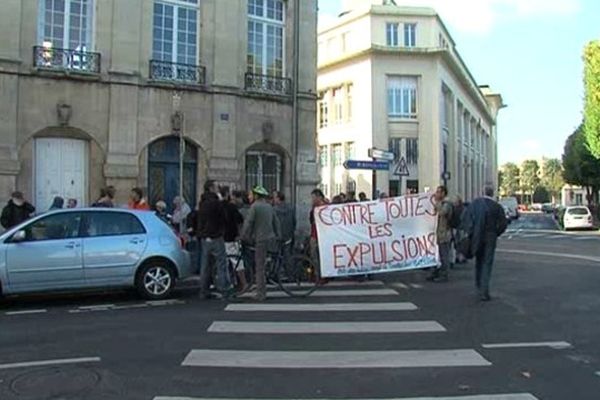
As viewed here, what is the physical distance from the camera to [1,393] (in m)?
5.84

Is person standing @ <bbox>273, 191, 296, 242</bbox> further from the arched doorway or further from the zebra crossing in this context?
the arched doorway

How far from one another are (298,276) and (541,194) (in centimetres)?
13763

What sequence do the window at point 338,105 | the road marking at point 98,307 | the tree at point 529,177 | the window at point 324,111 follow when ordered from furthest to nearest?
the tree at point 529,177 < the window at point 324,111 < the window at point 338,105 < the road marking at point 98,307

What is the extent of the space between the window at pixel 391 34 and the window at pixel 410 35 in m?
0.72

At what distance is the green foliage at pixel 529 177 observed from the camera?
141 metres

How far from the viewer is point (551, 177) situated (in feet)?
469

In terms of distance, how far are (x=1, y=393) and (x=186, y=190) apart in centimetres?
Answer: 1441

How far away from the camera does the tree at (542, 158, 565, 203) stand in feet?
459

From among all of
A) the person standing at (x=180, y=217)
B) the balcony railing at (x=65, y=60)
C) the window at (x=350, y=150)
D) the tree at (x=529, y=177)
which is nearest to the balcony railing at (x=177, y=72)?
the balcony railing at (x=65, y=60)

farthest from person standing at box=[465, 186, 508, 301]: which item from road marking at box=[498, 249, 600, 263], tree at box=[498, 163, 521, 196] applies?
tree at box=[498, 163, 521, 196]

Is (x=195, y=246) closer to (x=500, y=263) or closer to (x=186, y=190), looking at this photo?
Result: (x=186, y=190)

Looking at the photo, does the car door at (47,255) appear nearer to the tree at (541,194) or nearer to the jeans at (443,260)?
the jeans at (443,260)

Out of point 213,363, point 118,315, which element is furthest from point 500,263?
point 213,363

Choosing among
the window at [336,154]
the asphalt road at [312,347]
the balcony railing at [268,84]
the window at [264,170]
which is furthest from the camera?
the window at [336,154]
